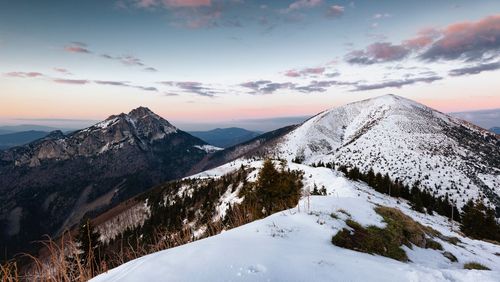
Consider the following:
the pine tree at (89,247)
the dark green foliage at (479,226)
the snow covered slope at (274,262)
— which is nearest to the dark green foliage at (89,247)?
the pine tree at (89,247)

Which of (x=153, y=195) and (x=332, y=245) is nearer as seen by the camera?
(x=332, y=245)

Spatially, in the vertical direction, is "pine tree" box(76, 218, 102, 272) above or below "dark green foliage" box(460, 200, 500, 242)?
above

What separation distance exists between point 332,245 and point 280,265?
2.63 meters

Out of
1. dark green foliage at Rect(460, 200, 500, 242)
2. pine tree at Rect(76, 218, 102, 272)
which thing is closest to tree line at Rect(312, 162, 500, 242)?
dark green foliage at Rect(460, 200, 500, 242)

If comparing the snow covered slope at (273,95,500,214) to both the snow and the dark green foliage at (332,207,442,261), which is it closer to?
the snow

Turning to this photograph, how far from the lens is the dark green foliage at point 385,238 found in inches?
344

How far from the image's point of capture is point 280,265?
579 cm

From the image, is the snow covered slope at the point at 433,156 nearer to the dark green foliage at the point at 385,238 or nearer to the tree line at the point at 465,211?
the tree line at the point at 465,211

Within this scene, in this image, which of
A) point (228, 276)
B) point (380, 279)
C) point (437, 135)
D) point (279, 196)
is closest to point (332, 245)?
point (380, 279)

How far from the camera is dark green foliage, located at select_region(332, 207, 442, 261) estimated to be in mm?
8750

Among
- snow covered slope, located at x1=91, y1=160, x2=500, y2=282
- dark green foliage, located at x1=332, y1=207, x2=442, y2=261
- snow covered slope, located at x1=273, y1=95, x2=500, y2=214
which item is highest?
snow covered slope, located at x1=91, y1=160, x2=500, y2=282

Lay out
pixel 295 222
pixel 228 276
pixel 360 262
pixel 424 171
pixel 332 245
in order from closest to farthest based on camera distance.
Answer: pixel 228 276 < pixel 360 262 < pixel 332 245 < pixel 295 222 < pixel 424 171

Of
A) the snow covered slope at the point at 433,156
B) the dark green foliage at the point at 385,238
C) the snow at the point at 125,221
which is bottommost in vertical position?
the snow at the point at 125,221

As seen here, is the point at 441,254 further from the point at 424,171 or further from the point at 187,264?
the point at 424,171
